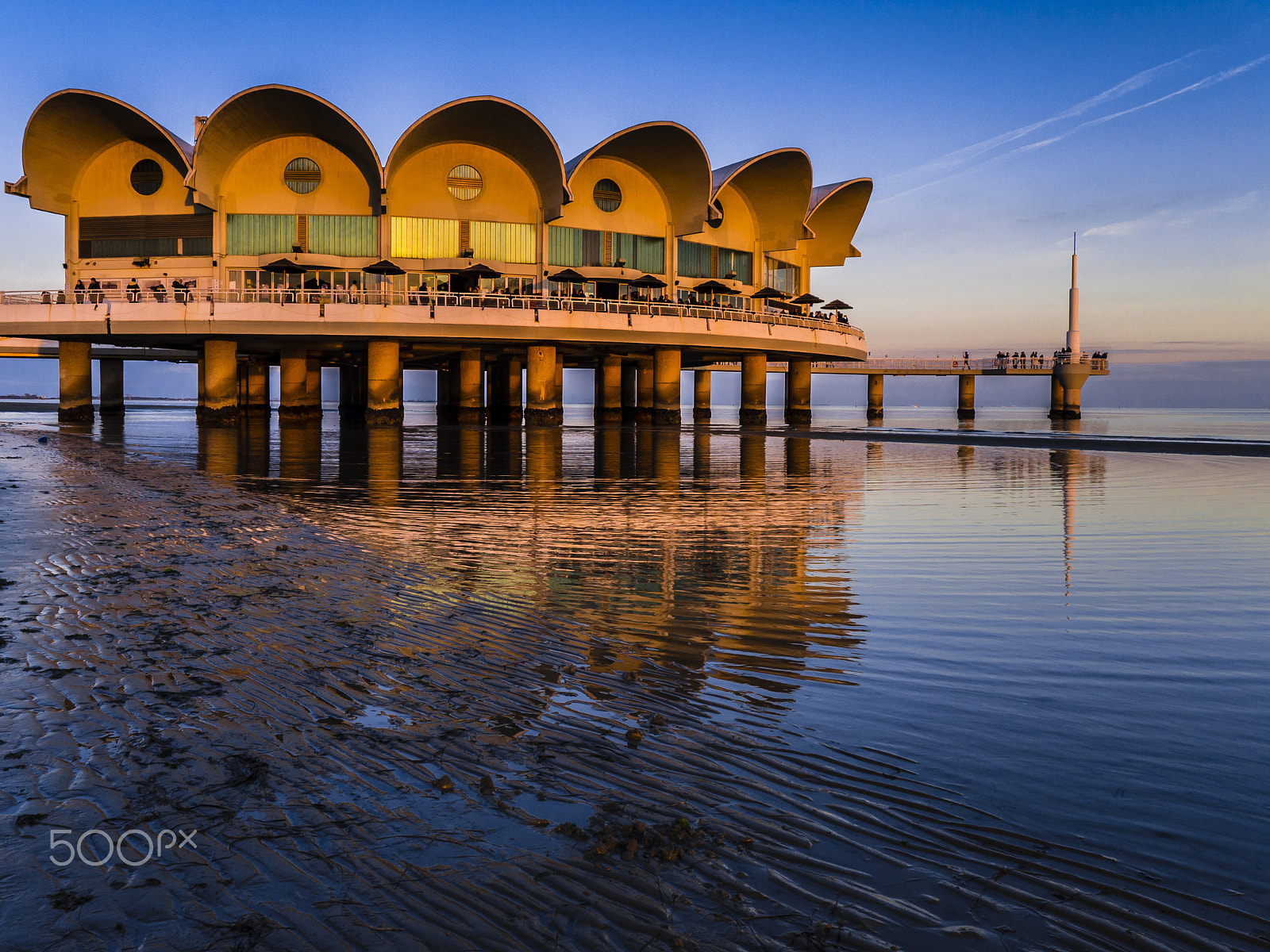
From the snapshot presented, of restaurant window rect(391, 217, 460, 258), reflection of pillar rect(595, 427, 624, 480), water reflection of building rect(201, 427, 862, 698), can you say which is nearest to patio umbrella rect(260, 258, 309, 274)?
restaurant window rect(391, 217, 460, 258)

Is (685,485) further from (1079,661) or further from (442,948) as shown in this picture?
(442,948)

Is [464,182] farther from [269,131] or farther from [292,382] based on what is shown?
[292,382]

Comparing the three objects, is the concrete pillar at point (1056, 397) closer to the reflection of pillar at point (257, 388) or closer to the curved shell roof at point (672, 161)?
the curved shell roof at point (672, 161)

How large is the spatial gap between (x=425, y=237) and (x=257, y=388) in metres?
26.2

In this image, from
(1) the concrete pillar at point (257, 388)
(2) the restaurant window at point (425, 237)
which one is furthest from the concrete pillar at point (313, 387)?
(2) the restaurant window at point (425, 237)

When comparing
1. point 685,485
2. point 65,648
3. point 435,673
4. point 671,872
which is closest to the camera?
point 671,872

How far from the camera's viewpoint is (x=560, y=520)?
1094cm

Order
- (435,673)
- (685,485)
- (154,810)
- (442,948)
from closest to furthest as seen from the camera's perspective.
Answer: (442,948) < (154,810) < (435,673) < (685,485)

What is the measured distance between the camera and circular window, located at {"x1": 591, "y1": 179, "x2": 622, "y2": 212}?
45.9m

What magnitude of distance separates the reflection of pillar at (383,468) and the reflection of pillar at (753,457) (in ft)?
22.2

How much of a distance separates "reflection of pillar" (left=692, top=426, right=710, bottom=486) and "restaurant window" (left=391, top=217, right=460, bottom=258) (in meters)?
16.7

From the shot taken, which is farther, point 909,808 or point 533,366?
point 533,366

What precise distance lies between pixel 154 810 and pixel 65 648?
8.42ft

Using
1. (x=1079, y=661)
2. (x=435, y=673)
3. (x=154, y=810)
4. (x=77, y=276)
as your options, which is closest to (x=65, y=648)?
(x=435, y=673)
